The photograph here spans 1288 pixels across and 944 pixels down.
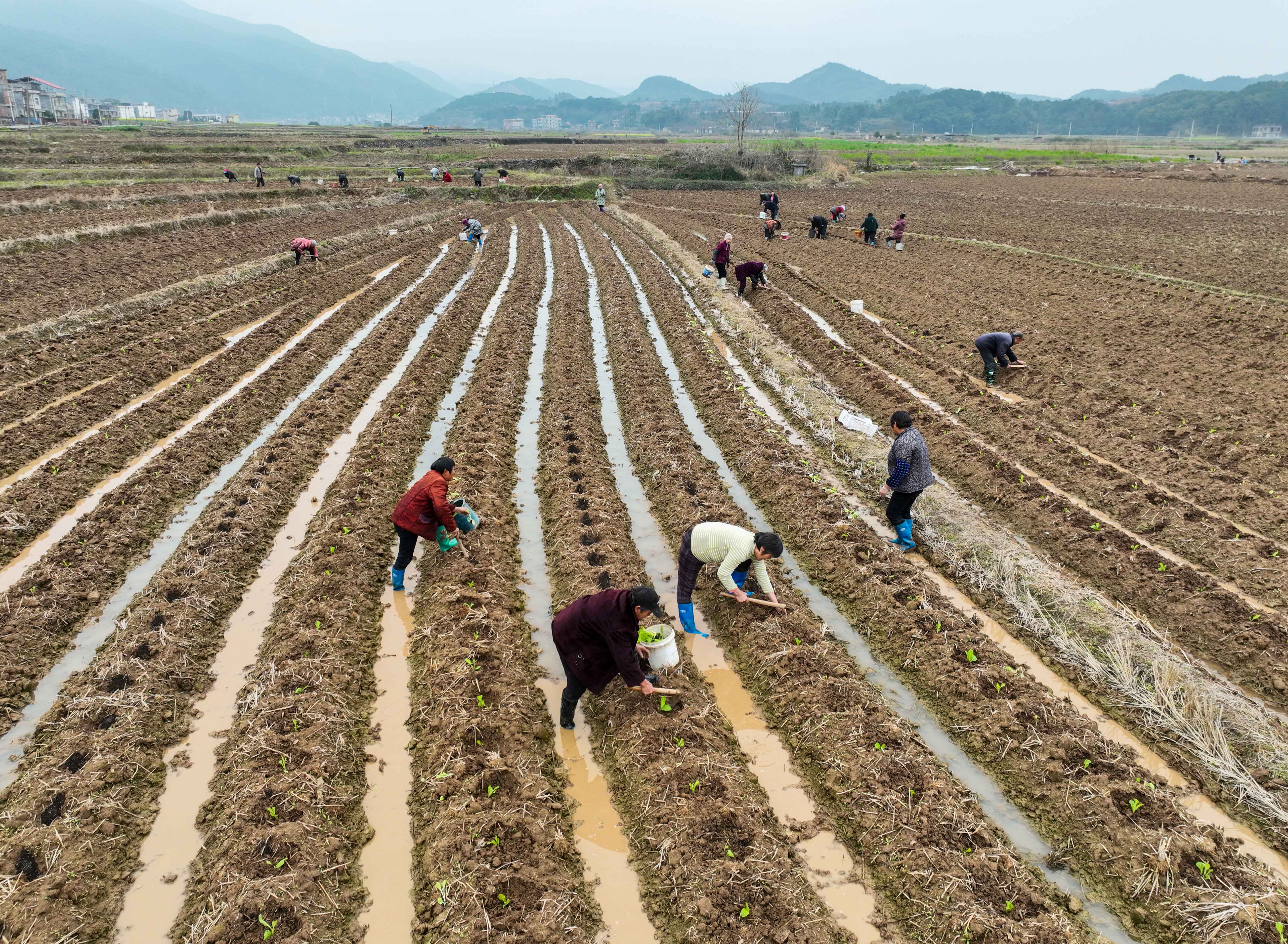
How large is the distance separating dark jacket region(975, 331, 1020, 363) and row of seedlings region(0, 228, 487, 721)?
13184 mm

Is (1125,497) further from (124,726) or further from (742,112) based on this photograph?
(742,112)

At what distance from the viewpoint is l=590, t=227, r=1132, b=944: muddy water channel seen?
468 cm

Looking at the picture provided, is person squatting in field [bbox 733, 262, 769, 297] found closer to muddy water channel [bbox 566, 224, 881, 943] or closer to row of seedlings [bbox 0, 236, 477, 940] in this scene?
muddy water channel [bbox 566, 224, 881, 943]

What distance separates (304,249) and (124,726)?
65.9 ft

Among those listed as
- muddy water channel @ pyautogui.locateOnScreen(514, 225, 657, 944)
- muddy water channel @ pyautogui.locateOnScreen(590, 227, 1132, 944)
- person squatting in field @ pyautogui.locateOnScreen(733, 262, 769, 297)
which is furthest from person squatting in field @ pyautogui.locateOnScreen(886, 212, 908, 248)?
muddy water channel @ pyautogui.locateOnScreen(514, 225, 657, 944)

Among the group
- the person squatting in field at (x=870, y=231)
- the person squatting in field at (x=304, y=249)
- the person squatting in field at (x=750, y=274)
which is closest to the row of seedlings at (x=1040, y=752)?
the person squatting in field at (x=750, y=274)

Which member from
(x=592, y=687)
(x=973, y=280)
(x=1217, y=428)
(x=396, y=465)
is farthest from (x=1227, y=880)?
(x=973, y=280)

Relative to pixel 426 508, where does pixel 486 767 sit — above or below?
below

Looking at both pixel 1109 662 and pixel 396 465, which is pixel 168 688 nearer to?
pixel 396 465

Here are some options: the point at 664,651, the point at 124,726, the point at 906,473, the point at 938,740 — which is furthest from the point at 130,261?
the point at 938,740

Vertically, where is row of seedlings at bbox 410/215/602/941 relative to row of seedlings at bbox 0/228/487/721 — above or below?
below

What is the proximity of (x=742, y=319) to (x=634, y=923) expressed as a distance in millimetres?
14536

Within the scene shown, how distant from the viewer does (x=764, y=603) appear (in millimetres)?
6902

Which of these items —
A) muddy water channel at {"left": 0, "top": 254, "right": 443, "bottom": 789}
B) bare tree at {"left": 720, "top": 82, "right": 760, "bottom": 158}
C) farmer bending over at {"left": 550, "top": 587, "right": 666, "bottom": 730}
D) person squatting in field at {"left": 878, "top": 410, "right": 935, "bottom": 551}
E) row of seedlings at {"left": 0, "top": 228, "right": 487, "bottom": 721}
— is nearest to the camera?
farmer bending over at {"left": 550, "top": 587, "right": 666, "bottom": 730}
